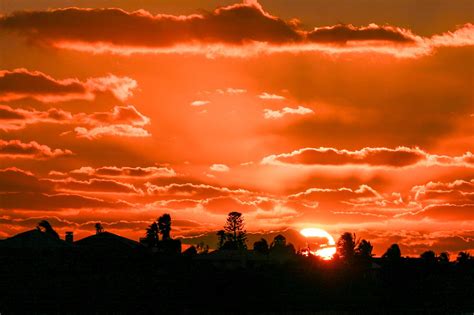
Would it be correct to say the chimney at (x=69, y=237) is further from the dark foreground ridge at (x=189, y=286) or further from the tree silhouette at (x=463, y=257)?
the tree silhouette at (x=463, y=257)

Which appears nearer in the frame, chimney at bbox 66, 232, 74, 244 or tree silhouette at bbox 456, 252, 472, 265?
chimney at bbox 66, 232, 74, 244

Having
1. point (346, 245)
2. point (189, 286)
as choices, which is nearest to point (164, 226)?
point (346, 245)

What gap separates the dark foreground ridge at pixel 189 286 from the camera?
87375 millimetres

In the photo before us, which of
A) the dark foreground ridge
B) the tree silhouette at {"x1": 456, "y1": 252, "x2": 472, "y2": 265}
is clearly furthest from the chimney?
the tree silhouette at {"x1": 456, "y1": 252, "x2": 472, "y2": 265}

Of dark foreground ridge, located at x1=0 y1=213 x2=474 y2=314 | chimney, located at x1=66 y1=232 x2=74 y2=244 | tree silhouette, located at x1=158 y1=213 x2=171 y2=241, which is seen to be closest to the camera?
dark foreground ridge, located at x1=0 y1=213 x2=474 y2=314

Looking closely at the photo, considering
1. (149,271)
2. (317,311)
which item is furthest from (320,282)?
(149,271)

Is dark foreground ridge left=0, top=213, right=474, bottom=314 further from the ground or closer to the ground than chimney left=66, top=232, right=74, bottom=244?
closer to the ground

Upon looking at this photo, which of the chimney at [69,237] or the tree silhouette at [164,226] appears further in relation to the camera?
the tree silhouette at [164,226]

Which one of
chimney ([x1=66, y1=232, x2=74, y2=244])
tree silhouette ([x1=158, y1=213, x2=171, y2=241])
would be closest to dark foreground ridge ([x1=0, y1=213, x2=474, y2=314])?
chimney ([x1=66, y1=232, x2=74, y2=244])

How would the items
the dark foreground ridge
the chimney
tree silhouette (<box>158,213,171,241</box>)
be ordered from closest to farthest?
the dark foreground ridge
the chimney
tree silhouette (<box>158,213,171,241</box>)

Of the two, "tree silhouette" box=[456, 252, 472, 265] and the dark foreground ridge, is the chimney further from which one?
"tree silhouette" box=[456, 252, 472, 265]

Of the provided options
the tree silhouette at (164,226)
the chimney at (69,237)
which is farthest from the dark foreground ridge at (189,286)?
the tree silhouette at (164,226)

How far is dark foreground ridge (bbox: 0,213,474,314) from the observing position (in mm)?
87375

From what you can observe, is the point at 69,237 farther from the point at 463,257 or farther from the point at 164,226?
the point at 463,257
